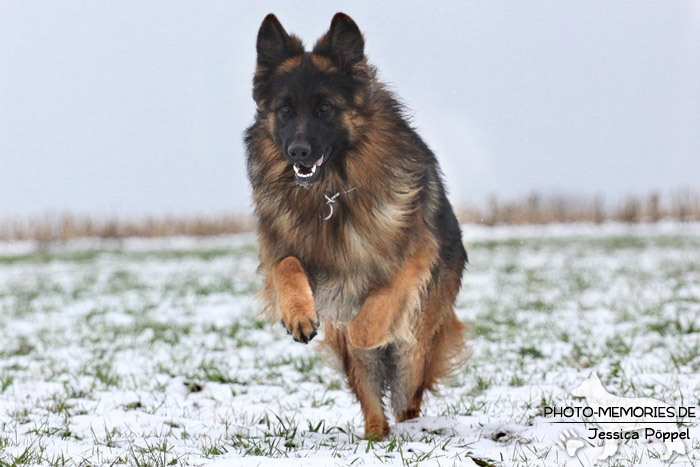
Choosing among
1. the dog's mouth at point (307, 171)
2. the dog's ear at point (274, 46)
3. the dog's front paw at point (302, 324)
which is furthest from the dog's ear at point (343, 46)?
the dog's front paw at point (302, 324)

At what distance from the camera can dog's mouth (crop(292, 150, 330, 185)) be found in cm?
352

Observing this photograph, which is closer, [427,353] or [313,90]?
[313,90]

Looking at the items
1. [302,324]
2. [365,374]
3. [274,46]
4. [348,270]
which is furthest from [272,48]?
[365,374]

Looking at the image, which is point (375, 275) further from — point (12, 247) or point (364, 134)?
point (12, 247)

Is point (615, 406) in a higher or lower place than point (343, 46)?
lower

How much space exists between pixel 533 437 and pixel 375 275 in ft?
4.10

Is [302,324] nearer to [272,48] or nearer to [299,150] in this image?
[299,150]

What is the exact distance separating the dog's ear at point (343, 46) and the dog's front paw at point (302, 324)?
4.83 ft

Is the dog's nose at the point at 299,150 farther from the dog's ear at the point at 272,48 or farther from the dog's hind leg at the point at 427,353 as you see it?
the dog's hind leg at the point at 427,353

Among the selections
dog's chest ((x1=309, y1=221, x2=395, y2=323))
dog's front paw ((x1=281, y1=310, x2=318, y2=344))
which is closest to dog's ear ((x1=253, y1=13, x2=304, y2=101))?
dog's chest ((x1=309, y1=221, x2=395, y2=323))

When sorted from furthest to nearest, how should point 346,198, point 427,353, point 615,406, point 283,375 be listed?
point 283,375 → point 427,353 → point 346,198 → point 615,406

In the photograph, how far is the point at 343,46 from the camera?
3.71 metres

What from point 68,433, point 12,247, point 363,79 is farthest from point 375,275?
point 12,247

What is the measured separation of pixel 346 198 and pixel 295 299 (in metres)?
0.76
